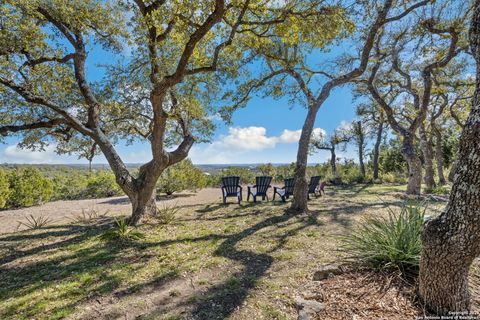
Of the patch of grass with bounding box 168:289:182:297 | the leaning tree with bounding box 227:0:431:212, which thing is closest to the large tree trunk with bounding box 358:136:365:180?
the leaning tree with bounding box 227:0:431:212

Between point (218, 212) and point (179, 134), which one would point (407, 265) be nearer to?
point (218, 212)

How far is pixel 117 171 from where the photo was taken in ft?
17.7

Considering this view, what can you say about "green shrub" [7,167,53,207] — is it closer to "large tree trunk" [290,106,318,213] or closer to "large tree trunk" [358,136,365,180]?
"large tree trunk" [290,106,318,213]

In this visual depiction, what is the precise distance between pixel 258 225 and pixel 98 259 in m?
2.93

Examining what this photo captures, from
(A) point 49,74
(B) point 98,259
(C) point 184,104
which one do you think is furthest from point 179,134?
(B) point 98,259

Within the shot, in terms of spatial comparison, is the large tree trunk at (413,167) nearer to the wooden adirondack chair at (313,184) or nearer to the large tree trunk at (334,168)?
the wooden adirondack chair at (313,184)

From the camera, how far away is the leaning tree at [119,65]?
4.34 metres

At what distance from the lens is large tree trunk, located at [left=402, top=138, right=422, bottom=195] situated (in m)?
8.23

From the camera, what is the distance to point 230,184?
7977 millimetres

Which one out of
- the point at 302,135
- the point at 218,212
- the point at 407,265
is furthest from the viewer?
the point at 218,212

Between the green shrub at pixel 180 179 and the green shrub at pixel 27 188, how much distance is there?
459cm

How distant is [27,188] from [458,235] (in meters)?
12.8

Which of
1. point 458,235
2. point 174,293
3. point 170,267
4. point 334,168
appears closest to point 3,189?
point 170,267

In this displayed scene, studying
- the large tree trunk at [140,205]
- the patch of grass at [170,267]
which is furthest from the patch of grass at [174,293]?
the large tree trunk at [140,205]
